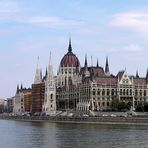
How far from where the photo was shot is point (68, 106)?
198 m

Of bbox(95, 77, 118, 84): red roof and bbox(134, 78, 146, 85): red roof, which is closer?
bbox(95, 77, 118, 84): red roof

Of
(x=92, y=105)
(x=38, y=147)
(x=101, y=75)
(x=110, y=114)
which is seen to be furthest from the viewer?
(x=101, y=75)

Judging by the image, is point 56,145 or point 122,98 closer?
point 56,145

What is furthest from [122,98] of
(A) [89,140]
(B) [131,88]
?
(A) [89,140]

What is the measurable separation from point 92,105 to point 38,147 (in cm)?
11749

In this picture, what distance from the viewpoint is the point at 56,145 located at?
61219 mm

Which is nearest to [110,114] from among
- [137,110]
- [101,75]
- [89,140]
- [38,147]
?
[137,110]

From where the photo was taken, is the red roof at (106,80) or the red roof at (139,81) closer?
the red roof at (106,80)

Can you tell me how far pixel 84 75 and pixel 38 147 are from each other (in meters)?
138

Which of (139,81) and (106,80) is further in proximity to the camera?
(139,81)

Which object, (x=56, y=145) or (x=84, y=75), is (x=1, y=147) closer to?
(x=56, y=145)

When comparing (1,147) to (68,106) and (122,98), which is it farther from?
(68,106)

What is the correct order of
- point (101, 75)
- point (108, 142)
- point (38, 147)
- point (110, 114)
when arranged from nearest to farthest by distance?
point (38, 147)
point (108, 142)
point (110, 114)
point (101, 75)

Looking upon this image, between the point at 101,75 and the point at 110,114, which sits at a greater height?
the point at 101,75
